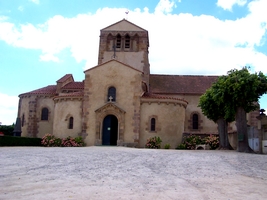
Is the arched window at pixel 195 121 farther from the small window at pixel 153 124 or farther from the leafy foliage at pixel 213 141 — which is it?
the small window at pixel 153 124

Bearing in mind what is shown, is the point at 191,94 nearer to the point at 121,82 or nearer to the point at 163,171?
the point at 121,82

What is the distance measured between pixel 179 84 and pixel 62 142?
1423cm

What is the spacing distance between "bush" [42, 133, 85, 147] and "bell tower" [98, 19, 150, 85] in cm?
1024

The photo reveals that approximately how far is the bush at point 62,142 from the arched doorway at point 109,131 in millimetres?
1949

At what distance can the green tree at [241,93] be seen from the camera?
20188 millimetres

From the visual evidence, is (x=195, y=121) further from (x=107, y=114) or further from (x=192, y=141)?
(x=107, y=114)

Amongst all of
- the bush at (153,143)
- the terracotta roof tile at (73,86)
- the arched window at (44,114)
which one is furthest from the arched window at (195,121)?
the arched window at (44,114)

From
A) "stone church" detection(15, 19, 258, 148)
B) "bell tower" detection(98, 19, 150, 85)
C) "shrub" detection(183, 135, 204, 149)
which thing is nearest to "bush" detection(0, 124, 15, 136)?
"stone church" detection(15, 19, 258, 148)

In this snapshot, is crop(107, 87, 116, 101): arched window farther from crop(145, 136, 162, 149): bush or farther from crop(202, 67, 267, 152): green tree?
crop(202, 67, 267, 152): green tree

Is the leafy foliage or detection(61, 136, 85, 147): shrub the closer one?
detection(61, 136, 85, 147): shrub

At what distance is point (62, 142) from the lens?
85.5ft

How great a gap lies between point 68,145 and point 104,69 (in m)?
7.08

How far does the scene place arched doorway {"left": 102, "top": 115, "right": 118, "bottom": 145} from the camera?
86.9 feet

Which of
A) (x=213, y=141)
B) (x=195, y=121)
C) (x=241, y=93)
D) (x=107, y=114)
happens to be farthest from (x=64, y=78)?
(x=241, y=93)
